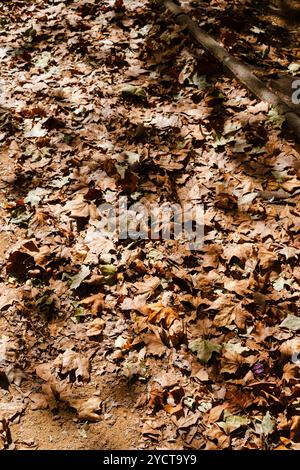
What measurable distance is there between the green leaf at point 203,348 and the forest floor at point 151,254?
20mm

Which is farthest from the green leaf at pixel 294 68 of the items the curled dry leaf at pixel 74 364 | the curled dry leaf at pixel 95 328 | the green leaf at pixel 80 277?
the curled dry leaf at pixel 74 364

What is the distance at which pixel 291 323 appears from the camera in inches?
117

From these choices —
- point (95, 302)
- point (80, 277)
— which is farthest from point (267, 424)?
point (80, 277)

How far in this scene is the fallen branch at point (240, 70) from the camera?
13.5 feet

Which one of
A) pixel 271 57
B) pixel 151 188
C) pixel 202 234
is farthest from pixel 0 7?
pixel 202 234

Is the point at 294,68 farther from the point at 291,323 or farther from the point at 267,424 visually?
the point at 267,424

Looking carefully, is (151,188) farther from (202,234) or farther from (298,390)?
(298,390)

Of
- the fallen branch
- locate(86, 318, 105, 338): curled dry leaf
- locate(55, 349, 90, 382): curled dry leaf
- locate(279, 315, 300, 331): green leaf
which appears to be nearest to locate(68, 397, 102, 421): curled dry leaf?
locate(55, 349, 90, 382): curled dry leaf

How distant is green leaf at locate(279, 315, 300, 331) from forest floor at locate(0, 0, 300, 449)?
1 centimetres

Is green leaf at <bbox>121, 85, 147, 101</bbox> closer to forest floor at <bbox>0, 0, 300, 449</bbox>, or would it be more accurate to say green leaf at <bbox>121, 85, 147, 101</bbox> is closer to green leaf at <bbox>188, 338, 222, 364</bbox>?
forest floor at <bbox>0, 0, 300, 449</bbox>

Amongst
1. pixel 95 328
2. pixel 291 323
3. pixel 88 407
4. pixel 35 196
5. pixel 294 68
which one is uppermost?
pixel 294 68

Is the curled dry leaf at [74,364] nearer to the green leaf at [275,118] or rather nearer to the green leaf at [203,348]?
the green leaf at [203,348]

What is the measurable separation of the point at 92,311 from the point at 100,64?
364 centimetres

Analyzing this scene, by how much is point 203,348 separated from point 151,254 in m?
0.94
